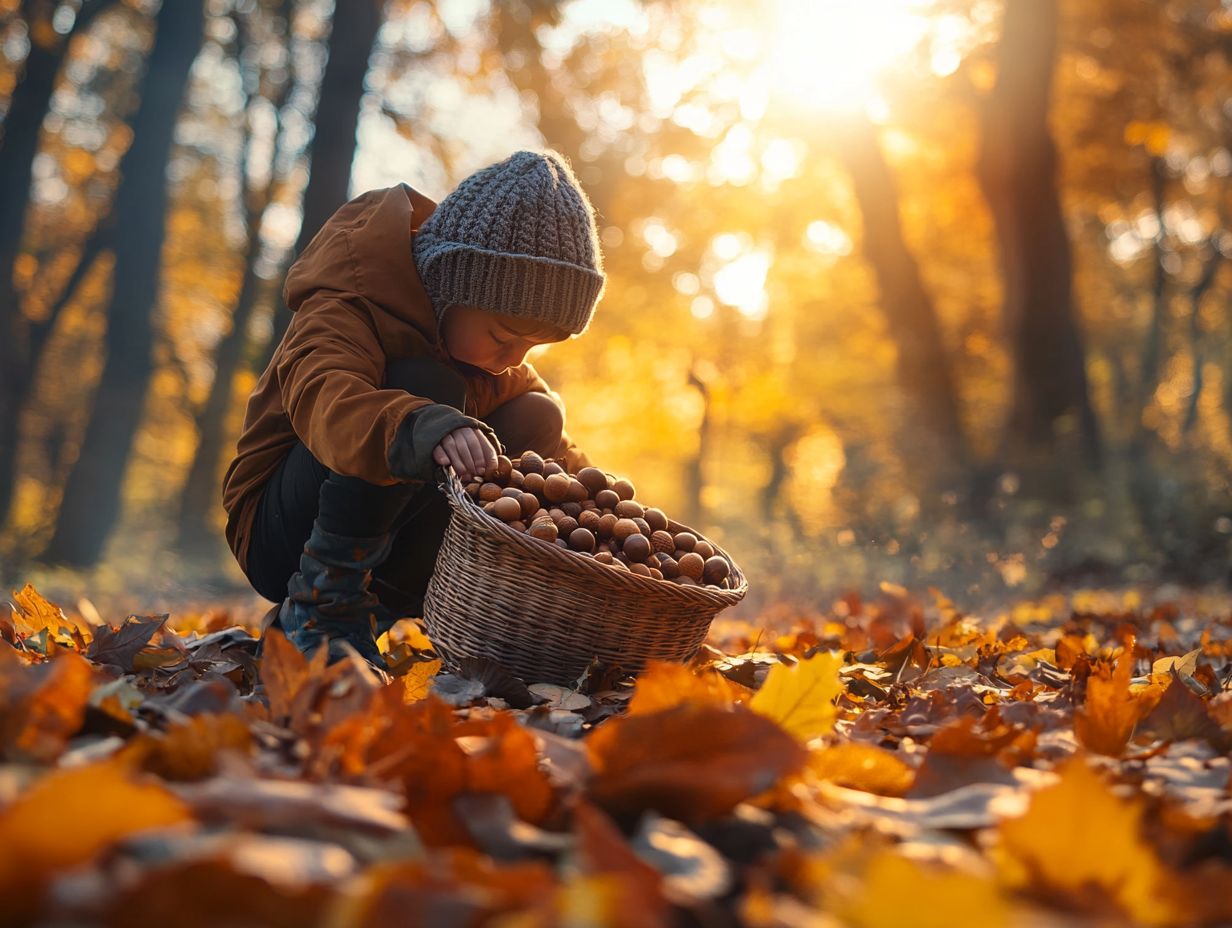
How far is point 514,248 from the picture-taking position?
2.57 meters

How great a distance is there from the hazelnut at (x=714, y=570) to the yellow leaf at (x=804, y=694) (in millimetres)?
1000

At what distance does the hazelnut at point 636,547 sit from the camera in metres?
2.19

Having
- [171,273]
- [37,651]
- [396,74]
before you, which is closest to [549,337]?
[37,651]

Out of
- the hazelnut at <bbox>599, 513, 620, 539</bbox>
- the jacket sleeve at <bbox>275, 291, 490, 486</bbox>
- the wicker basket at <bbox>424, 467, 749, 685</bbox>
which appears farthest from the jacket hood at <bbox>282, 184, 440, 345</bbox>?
the hazelnut at <bbox>599, 513, 620, 539</bbox>

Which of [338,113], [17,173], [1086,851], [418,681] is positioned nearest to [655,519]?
[418,681]

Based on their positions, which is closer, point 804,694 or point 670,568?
point 804,694

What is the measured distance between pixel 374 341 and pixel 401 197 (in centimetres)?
53

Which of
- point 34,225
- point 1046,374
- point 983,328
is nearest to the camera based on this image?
point 1046,374

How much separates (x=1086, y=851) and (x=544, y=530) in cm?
135

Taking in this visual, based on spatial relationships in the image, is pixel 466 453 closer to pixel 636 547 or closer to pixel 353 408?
pixel 353 408

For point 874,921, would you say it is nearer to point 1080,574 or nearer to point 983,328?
point 1080,574

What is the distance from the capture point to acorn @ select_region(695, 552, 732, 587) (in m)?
2.33

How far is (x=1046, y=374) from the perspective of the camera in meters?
10.2

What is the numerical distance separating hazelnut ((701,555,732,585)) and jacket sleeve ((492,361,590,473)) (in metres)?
0.61
